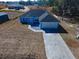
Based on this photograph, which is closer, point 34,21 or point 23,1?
point 34,21

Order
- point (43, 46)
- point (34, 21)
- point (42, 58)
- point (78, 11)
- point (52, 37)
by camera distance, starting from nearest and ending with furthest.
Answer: point (42, 58) < point (43, 46) < point (52, 37) < point (34, 21) < point (78, 11)

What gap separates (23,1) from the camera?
10012cm

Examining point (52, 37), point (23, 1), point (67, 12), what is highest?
point (52, 37)

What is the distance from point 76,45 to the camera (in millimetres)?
16250

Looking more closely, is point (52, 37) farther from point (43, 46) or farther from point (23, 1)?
point (23, 1)

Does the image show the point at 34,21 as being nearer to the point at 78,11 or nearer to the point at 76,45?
the point at 76,45

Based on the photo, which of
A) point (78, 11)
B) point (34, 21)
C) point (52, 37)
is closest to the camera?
point (52, 37)

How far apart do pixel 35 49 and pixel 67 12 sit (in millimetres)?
25037

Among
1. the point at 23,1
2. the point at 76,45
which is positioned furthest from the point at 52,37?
the point at 23,1

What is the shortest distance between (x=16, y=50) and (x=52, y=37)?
5573 mm

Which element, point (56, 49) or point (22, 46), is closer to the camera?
point (56, 49)

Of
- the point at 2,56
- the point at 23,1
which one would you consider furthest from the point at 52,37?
the point at 23,1

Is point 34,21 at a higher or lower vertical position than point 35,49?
lower

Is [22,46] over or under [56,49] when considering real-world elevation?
under
